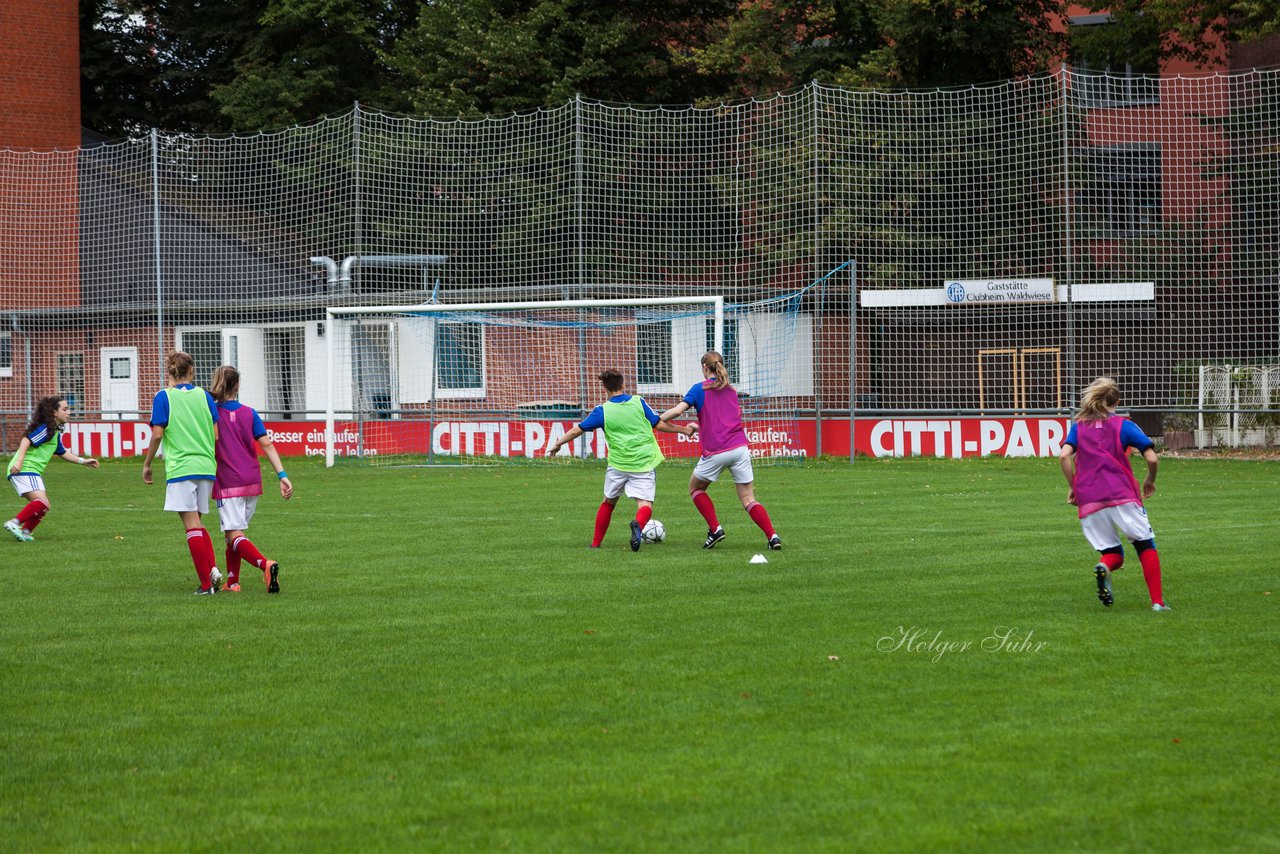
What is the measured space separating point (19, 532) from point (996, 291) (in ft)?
57.3

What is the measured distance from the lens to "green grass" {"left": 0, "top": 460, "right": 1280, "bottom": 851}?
502cm

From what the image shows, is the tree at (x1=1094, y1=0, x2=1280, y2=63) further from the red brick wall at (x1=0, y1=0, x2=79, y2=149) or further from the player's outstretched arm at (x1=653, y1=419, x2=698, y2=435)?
the red brick wall at (x1=0, y1=0, x2=79, y2=149)

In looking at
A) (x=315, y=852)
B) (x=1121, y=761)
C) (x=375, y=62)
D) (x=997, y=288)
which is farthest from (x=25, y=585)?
(x=375, y=62)

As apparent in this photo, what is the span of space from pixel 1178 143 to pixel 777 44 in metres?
11.1

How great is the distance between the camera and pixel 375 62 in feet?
131

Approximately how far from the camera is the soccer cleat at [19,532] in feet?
48.0

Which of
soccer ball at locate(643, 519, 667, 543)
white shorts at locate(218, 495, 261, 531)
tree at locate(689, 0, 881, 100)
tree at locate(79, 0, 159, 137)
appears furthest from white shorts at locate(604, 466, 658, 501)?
tree at locate(79, 0, 159, 137)

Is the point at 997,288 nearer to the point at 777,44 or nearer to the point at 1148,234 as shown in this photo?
the point at 1148,234

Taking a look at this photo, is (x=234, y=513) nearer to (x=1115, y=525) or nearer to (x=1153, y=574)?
(x=1115, y=525)

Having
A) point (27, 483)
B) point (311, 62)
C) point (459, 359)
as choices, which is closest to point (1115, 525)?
point (27, 483)

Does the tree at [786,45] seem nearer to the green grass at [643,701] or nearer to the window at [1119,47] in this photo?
the window at [1119,47]

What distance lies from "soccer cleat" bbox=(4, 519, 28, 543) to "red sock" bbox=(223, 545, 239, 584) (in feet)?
14.6

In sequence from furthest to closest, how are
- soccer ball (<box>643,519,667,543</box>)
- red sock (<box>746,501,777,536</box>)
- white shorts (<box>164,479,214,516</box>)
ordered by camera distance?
soccer ball (<box>643,519,667,543</box>)
red sock (<box>746,501,777,536</box>)
white shorts (<box>164,479,214,516</box>)

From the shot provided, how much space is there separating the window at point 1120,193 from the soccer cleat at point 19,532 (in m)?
18.8
